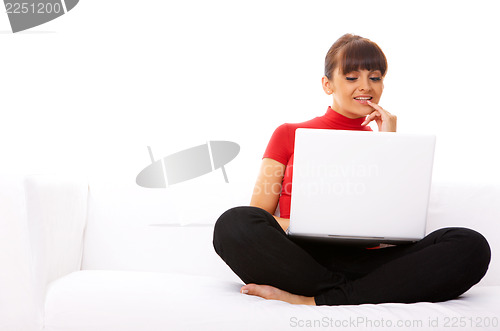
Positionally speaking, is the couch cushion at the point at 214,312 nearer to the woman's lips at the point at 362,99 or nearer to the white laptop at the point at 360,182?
the white laptop at the point at 360,182

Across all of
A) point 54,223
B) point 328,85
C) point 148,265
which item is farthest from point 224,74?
point 54,223

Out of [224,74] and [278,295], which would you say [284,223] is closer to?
[278,295]

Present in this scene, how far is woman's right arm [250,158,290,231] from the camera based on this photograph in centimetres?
172

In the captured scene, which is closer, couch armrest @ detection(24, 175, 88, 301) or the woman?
the woman

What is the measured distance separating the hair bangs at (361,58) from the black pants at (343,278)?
0.73 metres

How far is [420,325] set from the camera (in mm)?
1171

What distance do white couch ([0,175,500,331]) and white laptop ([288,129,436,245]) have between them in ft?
0.68

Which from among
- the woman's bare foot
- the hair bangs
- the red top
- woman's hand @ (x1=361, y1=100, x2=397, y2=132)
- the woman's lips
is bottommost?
the woman's bare foot

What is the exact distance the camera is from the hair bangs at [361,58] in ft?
5.97

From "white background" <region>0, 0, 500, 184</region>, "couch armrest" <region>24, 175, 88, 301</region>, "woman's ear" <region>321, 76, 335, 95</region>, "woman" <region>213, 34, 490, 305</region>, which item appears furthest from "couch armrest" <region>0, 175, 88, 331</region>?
"woman's ear" <region>321, 76, 335, 95</region>

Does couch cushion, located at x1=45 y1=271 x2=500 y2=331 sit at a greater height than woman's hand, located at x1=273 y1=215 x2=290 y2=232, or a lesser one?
lesser

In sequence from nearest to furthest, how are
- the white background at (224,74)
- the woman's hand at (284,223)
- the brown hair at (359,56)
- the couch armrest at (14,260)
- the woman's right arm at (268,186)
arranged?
1. the couch armrest at (14,260)
2. the woman's hand at (284,223)
3. the woman's right arm at (268,186)
4. the brown hair at (359,56)
5. the white background at (224,74)

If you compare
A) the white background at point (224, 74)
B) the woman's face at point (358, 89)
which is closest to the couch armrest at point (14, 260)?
the white background at point (224, 74)

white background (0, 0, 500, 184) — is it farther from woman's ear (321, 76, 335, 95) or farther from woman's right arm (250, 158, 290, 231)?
woman's right arm (250, 158, 290, 231)
